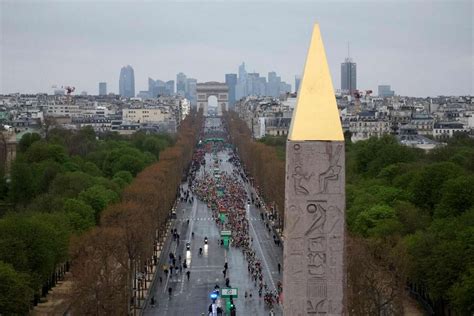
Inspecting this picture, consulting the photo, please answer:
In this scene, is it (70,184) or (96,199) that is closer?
(96,199)

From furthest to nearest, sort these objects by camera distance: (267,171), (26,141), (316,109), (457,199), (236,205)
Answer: (26,141), (267,171), (236,205), (457,199), (316,109)

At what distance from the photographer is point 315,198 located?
16188mm

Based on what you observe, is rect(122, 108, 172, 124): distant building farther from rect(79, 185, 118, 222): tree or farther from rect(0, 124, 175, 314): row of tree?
rect(79, 185, 118, 222): tree

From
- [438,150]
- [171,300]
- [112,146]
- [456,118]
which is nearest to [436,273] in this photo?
[171,300]

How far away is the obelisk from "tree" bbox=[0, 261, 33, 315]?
17885 mm

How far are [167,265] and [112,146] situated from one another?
48.1 meters

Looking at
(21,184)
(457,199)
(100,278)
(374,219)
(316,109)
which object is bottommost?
(100,278)

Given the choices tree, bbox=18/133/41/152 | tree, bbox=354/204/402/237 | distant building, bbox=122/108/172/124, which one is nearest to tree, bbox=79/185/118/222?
tree, bbox=354/204/402/237

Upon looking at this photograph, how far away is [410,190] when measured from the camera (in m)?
50.4

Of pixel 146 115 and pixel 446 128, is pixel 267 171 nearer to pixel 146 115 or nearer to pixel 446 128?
pixel 446 128

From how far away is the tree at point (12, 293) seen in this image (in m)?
32.2

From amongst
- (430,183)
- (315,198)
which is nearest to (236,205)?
(430,183)

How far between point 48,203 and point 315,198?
38.3 m

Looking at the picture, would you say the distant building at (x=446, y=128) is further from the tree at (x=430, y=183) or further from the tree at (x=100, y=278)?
the tree at (x=100, y=278)
